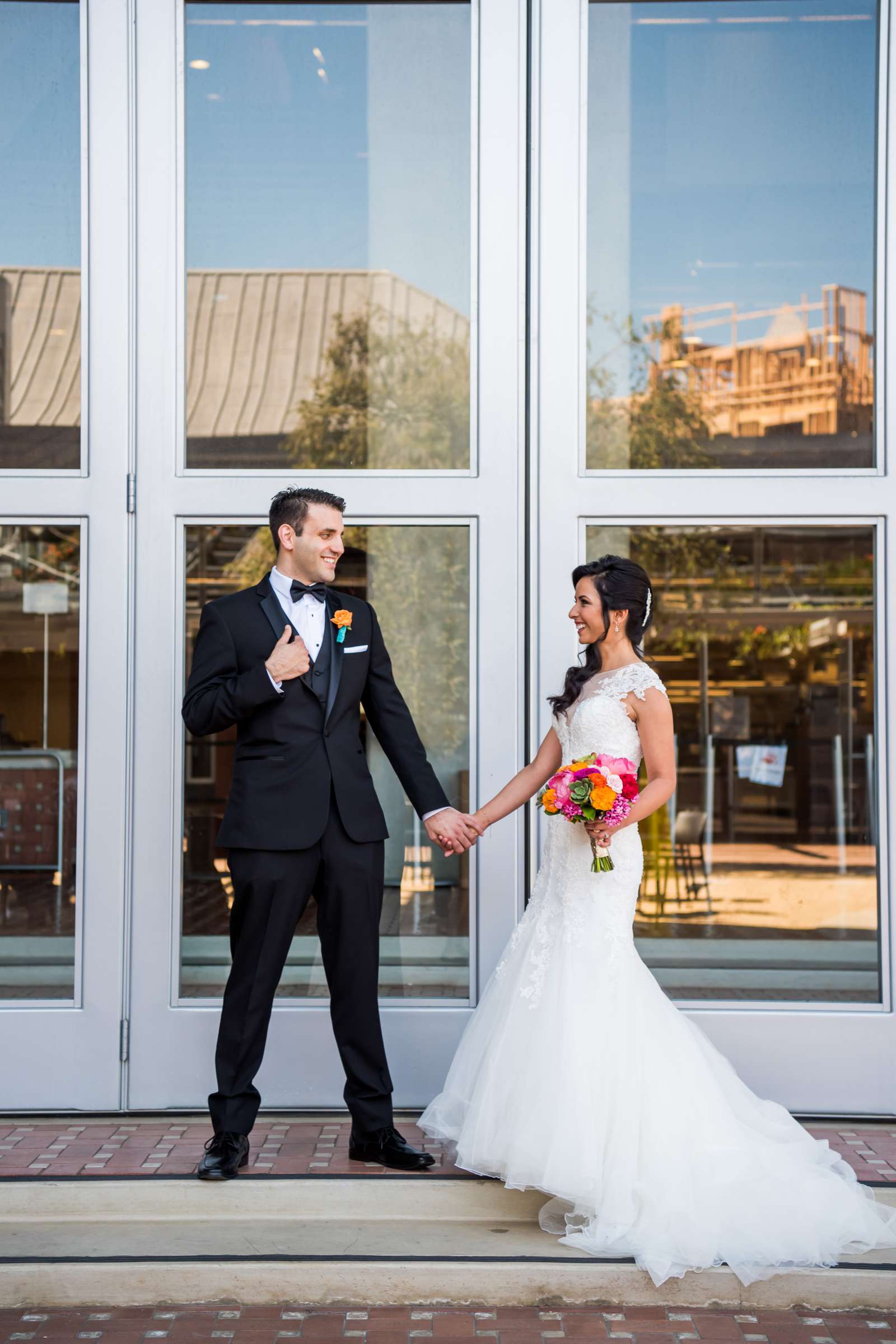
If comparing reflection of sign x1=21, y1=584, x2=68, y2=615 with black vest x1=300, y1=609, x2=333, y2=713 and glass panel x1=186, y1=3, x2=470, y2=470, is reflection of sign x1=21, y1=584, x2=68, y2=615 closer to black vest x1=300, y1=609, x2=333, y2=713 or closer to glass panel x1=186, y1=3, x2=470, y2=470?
glass panel x1=186, y1=3, x2=470, y2=470

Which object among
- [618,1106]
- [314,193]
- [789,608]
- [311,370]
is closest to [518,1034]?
[618,1106]

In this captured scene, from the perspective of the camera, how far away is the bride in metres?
2.96

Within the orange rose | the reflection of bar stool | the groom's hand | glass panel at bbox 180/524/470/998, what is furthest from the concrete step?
the reflection of bar stool

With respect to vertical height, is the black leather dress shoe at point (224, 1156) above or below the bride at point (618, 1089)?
below

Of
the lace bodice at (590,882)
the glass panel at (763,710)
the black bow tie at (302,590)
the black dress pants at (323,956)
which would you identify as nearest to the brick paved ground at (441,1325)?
the black dress pants at (323,956)

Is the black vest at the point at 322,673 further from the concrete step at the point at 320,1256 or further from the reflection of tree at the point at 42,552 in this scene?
the concrete step at the point at 320,1256

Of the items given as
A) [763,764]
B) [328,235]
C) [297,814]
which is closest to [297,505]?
[297,814]

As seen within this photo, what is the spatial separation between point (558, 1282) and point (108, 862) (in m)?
1.95

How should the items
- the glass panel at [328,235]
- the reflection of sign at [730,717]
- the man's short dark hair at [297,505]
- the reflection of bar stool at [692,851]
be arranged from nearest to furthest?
1. the man's short dark hair at [297,505]
2. the glass panel at [328,235]
3. the reflection of bar stool at [692,851]
4. the reflection of sign at [730,717]

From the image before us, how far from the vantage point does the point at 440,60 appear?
4.36 metres

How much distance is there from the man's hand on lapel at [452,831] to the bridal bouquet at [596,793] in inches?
14.4

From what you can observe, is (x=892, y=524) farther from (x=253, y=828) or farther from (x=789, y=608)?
(x=789, y=608)

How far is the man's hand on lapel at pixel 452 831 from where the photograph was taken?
349cm

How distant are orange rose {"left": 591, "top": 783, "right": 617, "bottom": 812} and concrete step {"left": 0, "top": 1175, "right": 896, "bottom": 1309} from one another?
43.2 inches
